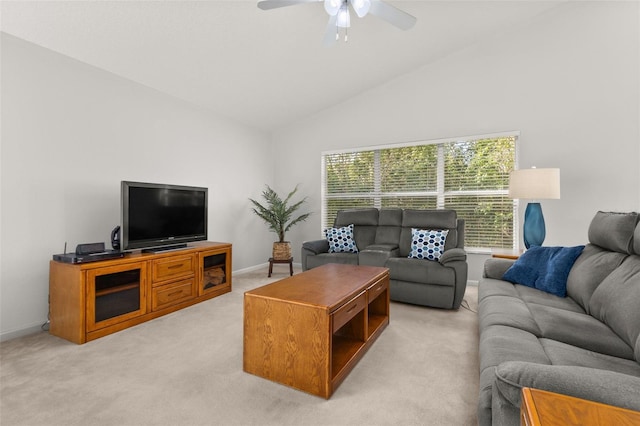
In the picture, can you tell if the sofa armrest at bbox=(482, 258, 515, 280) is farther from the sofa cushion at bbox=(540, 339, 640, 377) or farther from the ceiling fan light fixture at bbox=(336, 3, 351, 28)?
the ceiling fan light fixture at bbox=(336, 3, 351, 28)

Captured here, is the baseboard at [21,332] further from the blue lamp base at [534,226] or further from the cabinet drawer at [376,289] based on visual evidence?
the blue lamp base at [534,226]

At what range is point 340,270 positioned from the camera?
272cm

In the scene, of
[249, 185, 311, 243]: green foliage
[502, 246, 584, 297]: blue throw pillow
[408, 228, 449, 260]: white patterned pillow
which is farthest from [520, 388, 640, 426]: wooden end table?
[249, 185, 311, 243]: green foliage

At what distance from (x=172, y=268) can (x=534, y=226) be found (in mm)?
3755

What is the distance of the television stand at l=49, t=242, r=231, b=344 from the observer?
7.88 feet

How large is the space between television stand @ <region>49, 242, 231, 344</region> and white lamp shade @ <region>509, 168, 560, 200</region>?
338 cm

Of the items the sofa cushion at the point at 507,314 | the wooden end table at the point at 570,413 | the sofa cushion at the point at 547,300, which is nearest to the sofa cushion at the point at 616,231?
the sofa cushion at the point at 547,300

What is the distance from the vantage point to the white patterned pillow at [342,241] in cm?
411

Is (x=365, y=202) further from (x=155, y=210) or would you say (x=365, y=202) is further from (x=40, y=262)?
(x=40, y=262)

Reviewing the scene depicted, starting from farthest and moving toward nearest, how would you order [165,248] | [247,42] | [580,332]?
[165,248], [247,42], [580,332]

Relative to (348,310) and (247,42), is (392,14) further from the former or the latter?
(348,310)

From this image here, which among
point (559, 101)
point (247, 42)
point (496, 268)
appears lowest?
→ point (496, 268)

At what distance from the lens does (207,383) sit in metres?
1.84

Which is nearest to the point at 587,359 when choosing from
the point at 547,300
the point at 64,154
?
the point at 547,300
